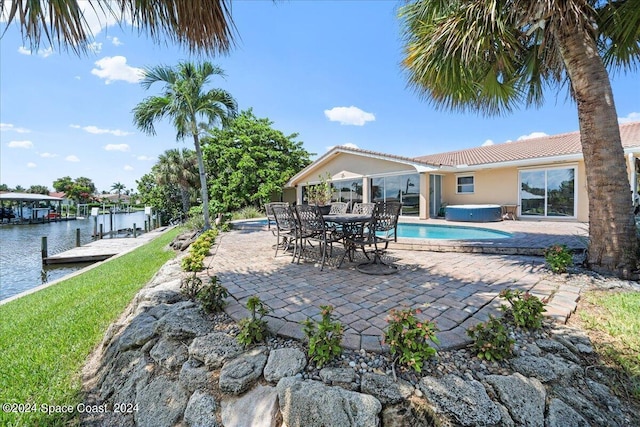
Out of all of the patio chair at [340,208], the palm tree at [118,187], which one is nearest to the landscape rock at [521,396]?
the patio chair at [340,208]

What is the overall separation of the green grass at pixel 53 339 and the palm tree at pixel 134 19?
3072mm

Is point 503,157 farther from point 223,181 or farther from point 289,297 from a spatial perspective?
point 223,181

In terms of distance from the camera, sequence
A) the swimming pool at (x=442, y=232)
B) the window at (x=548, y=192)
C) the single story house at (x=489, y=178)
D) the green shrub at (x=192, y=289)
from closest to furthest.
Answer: the green shrub at (x=192, y=289)
the swimming pool at (x=442, y=232)
the single story house at (x=489, y=178)
the window at (x=548, y=192)

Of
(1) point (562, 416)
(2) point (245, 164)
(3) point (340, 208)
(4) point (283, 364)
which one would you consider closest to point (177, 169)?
(2) point (245, 164)

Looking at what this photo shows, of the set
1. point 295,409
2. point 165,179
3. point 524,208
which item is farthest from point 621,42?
point 165,179

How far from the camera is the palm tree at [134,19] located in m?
1.82

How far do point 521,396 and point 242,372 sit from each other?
79.8 inches

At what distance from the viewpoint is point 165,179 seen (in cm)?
2508

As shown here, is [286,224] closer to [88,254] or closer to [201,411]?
[201,411]

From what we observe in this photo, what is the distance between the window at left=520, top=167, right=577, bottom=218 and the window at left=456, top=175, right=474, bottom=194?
2246 mm

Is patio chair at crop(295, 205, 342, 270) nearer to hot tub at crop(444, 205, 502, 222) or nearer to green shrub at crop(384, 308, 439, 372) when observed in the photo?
green shrub at crop(384, 308, 439, 372)

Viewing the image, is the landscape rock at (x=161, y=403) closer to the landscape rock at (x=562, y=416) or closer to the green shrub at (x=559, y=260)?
the landscape rock at (x=562, y=416)

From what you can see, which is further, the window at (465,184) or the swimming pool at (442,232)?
the window at (465,184)

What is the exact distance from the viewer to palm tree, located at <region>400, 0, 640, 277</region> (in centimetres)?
391
